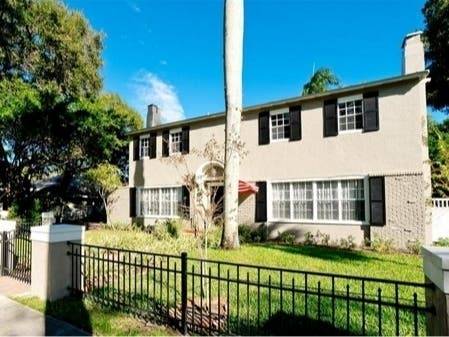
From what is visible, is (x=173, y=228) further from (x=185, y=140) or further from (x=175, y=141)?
(x=175, y=141)

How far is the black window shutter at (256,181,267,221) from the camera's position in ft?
52.9

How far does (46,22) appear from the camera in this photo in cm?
2077

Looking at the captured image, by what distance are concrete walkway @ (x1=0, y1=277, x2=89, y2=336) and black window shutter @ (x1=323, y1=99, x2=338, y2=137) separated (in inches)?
473

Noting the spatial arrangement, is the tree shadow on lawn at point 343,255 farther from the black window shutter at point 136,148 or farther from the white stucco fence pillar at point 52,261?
the black window shutter at point 136,148

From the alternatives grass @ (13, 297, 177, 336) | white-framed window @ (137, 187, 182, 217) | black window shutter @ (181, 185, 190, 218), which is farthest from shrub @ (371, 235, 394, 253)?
white-framed window @ (137, 187, 182, 217)

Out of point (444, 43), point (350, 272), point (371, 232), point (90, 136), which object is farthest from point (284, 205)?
point (444, 43)

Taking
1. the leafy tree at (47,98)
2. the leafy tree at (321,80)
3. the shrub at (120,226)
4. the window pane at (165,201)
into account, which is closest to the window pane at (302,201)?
the window pane at (165,201)

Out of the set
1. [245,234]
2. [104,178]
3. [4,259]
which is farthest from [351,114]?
[104,178]

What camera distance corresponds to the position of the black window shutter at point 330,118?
566 inches

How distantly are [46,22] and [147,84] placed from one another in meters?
7.30

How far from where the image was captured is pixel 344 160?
14.2 metres

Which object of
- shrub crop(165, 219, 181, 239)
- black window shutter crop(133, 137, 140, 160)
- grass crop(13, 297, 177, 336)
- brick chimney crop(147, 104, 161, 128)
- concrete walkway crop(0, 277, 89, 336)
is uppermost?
brick chimney crop(147, 104, 161, 128)

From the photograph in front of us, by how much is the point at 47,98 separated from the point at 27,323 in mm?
17672

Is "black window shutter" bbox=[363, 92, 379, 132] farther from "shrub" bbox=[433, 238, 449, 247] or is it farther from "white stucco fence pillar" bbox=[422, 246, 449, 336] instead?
"white stucco fence pillar" bbox=[422, 246, 449, 336]
